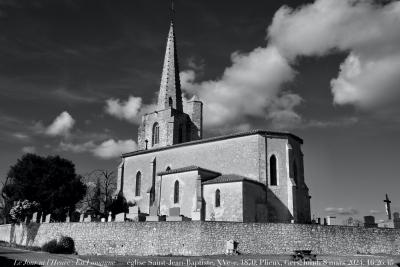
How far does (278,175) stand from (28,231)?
24764mm

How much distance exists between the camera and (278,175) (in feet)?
117

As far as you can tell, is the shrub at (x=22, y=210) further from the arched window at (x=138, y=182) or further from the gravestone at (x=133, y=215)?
the gravestone at (x=133, y=215)

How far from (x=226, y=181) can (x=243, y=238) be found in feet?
26.9

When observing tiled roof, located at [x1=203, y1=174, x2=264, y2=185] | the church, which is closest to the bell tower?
the church

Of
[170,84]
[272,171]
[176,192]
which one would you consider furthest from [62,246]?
[170,84]

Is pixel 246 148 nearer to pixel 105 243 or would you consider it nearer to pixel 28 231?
pixel 105 243

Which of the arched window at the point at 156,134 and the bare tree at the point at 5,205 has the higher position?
the arched window at the point at 156,134

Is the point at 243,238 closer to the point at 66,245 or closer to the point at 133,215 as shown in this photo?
the point at 133,215

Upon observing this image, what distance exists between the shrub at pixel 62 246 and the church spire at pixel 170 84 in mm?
25542

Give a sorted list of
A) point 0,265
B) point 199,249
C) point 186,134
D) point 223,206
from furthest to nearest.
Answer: point 186,134 < point 223,206 < point 199,249 < point 0,265

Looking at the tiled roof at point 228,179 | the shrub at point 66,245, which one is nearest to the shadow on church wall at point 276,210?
the tiled roof at point 228,179

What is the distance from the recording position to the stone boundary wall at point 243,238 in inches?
1001

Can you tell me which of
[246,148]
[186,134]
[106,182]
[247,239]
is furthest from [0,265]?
[186,134]

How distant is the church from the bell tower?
18.9 feet
